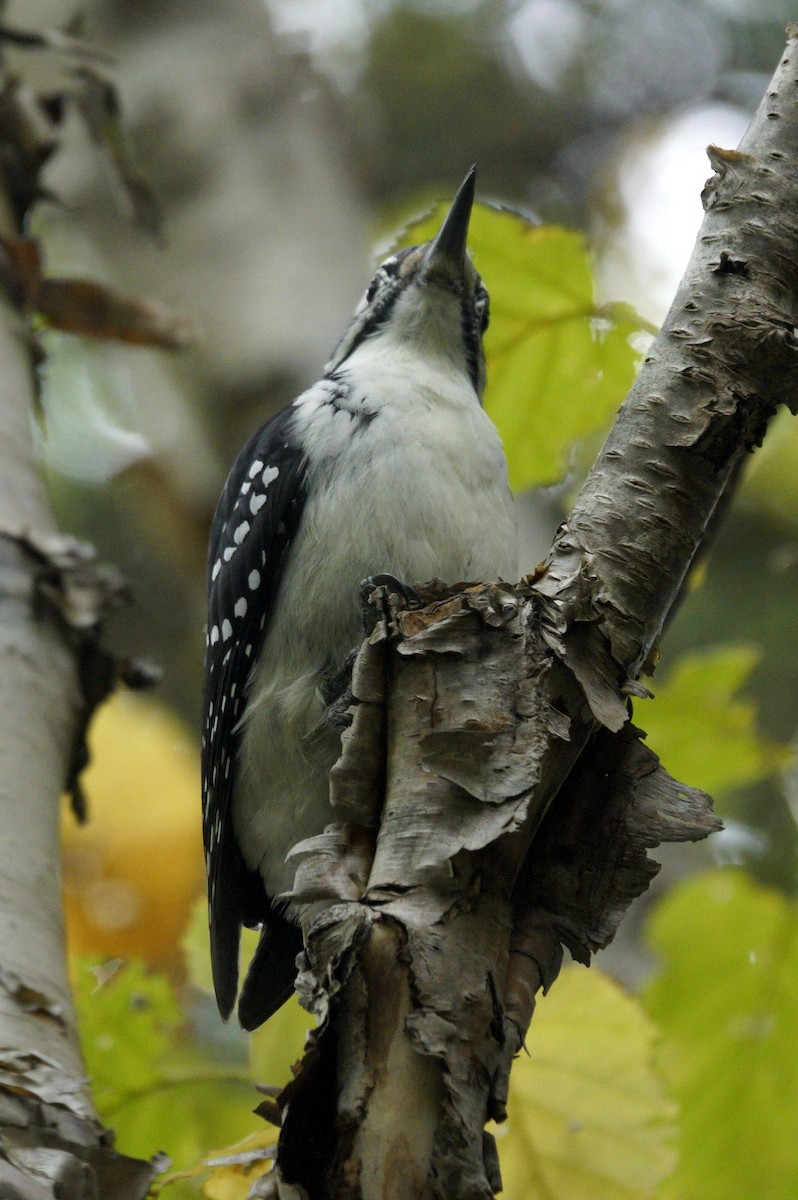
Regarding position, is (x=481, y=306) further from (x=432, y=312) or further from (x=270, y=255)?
(x=270, y=255)

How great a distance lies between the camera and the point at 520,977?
5.54 ft

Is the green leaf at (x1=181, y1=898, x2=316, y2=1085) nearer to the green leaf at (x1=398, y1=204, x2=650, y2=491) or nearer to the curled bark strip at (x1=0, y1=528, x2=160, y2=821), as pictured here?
the curled bark strip at (x1=0, y1=528, x2=160, y2=821)

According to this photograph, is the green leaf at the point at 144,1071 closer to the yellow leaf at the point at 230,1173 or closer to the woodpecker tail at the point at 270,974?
the woodpecker tail at the point at 270,974

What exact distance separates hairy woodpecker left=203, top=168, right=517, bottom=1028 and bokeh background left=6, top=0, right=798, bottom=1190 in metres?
0.87

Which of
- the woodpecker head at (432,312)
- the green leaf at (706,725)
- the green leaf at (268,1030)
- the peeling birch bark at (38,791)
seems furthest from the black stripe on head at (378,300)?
the green leaf at (268,1030)

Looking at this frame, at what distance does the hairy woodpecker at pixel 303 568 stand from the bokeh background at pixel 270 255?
0.87m

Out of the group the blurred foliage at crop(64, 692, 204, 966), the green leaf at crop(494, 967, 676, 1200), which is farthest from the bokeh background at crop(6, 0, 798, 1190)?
the green leaf at crop(494, 967, 676, 1200)

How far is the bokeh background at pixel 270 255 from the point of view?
16.9 ft

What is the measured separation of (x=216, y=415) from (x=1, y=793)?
296 centimetres

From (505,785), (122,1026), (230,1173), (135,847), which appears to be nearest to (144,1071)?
(122,1026)

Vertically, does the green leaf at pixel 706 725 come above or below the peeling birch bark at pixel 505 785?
below

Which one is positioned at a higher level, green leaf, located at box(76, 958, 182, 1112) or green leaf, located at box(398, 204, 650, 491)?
green leaf, located at box(398, 204, 650, 491)

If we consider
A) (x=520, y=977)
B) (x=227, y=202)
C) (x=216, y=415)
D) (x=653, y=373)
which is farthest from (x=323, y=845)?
(x=227, y=202)

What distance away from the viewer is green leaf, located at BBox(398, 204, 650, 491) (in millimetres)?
3033
